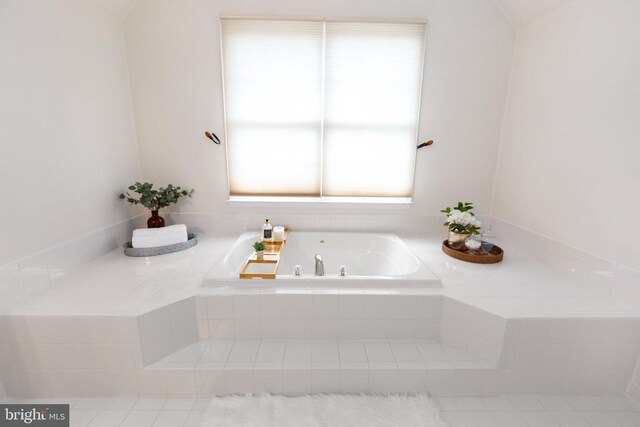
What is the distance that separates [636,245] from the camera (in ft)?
4.64

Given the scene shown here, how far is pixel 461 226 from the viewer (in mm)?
2088

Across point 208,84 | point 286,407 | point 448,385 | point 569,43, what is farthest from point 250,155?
point 569,43

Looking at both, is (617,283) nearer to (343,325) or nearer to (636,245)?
(636,245)

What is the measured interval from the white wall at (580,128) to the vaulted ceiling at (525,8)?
0.05 meters

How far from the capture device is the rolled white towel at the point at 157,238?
2018mm

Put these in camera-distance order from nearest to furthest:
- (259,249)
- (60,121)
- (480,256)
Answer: (60,121), (259,249), (480,256)

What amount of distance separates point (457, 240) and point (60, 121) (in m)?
2.70

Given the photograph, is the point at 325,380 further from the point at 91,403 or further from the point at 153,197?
the point at 153,197

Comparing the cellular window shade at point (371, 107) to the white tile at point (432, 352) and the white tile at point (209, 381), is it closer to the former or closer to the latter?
the white tile at point (432, 352)

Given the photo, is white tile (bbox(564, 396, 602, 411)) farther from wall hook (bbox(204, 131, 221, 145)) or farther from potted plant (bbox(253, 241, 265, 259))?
wall hook (bbox(204, 131, 221, 145))

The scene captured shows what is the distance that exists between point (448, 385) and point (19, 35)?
275cm

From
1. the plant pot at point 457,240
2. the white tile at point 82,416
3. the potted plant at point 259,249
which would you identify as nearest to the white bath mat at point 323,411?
the white tile at point 82,416

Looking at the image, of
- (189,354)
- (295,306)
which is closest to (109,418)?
(189,354)

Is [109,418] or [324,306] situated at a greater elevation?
[324,306]
